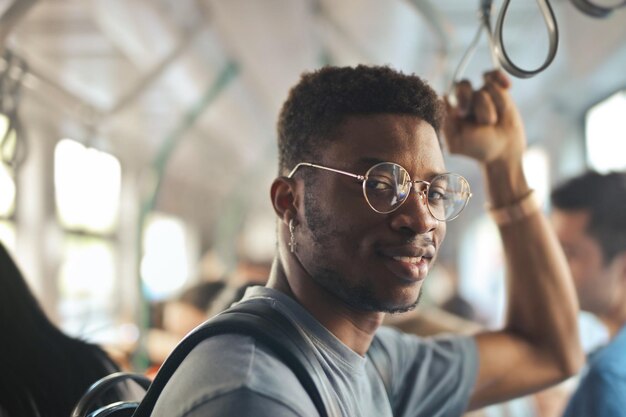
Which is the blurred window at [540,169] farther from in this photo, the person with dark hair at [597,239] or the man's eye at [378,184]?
the man's eye at [378,184]

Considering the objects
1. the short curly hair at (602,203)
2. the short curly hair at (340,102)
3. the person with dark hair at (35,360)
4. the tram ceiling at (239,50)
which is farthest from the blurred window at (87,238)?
the short curly hair at (340,102)

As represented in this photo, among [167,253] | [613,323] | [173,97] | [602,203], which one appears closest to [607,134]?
[602,203]

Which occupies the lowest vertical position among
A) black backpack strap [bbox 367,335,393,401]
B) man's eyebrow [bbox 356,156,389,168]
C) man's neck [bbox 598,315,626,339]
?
man's neck [bbox 598,315,626,339]

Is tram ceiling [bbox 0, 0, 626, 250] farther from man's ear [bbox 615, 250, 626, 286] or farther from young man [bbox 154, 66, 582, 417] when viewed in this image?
young man [bbox 154, 66, 582, 417]

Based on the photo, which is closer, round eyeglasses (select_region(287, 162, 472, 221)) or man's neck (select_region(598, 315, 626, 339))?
round eyeglasses (select_region(287, 162, 472, 221))

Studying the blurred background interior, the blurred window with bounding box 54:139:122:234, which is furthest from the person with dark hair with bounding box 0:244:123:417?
the blurred window with bounding box 54:139:122:234

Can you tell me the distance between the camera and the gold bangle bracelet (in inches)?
60.9

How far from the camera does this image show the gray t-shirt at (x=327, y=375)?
0.82 metres

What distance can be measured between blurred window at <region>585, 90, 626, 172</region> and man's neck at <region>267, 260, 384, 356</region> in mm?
3321

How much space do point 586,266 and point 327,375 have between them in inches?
55.6

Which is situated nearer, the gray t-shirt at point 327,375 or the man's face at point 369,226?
the gray t-shirt at point 327,375

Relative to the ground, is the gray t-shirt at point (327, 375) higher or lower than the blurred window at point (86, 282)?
higher

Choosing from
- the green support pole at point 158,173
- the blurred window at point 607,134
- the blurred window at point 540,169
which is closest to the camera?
the green support pole at point 158,173

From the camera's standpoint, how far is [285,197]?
115 centimetres
